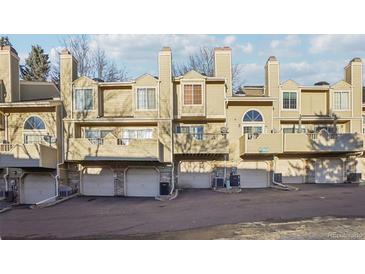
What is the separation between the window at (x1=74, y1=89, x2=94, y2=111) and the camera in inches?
798

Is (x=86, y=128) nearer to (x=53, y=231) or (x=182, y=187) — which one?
(x=182, y=187)

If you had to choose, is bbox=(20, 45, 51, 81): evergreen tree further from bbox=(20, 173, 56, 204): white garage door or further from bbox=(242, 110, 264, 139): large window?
bbox=(242, 110, 264, 139): large window

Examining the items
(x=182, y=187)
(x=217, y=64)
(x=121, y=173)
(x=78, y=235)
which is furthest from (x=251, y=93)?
(x=78, y=235)

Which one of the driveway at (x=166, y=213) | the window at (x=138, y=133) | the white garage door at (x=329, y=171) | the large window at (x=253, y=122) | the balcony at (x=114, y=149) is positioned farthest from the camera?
the white garage door at (x=329, y=171)

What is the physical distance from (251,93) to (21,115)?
15808mm

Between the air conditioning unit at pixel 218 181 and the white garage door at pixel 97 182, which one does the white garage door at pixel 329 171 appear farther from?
the white garage door at pixel 97 182

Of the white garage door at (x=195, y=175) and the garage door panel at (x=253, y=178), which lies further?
the garage door panel at (x=253, y=178)

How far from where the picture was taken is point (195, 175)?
2114cm

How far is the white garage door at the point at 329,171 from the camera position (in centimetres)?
2283

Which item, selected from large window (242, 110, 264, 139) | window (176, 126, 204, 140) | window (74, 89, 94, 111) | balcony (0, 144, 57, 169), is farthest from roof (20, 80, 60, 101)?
large window (242, 110, 264, 139)

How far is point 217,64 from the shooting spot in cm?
2108

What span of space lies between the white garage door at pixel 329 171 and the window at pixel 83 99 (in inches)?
628

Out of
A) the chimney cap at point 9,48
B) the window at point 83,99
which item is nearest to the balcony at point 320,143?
the window at point 83,99

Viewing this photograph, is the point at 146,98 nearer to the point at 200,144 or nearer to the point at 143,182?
the point at 200,144
